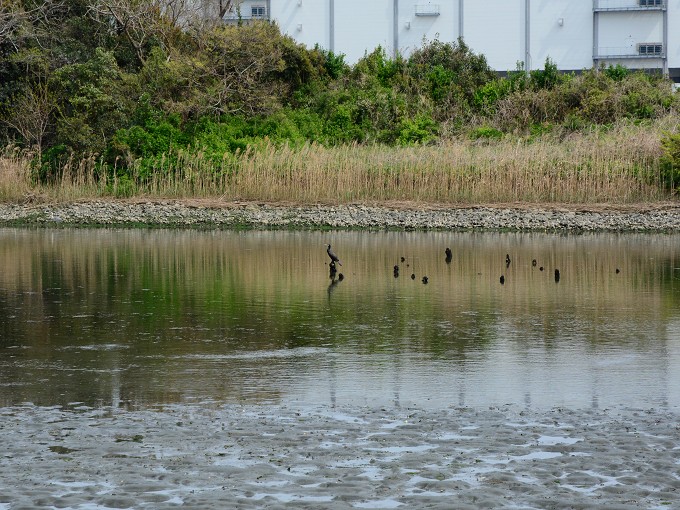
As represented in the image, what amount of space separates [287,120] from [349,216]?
1249 cm

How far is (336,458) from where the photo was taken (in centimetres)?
784

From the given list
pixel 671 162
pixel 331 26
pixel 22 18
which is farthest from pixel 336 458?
pixel 331 26

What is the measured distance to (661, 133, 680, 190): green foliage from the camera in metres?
35.4

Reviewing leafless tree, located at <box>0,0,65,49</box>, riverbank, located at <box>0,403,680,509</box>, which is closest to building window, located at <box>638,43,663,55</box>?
leafless tree, located at <box>0,0,65,49</box>

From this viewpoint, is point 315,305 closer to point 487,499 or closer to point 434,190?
point 487,499

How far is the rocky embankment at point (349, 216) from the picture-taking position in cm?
3322

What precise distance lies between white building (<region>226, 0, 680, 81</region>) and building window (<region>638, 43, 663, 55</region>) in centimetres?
6

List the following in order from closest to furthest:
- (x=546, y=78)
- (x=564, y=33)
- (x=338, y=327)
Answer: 1. (x=338, y=327)
2. (x=546, y=78)
3. (x=564, y=33)

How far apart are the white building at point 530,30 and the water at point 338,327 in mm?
44308

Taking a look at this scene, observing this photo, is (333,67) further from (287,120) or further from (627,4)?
(627,4)

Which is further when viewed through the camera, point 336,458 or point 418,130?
point 418,130

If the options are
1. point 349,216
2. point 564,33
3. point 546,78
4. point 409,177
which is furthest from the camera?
point 564,33

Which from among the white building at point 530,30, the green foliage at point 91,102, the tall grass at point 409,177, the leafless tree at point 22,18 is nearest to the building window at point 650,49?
the white building at point 530,30

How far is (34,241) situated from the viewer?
2839 cm
